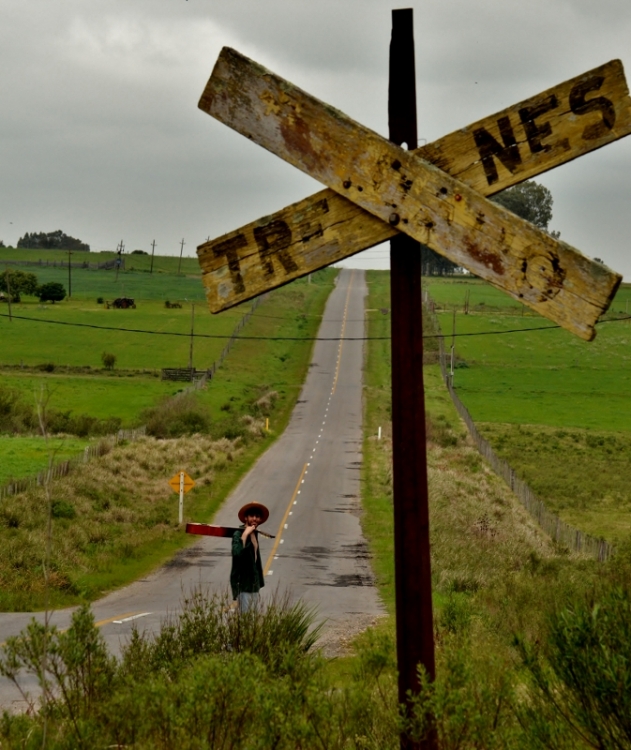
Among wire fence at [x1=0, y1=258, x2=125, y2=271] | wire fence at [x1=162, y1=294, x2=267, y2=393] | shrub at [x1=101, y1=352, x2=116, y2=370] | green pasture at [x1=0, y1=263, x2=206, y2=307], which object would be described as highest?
wire fence at [x1=0, y1=258, x2=125, y2=271]

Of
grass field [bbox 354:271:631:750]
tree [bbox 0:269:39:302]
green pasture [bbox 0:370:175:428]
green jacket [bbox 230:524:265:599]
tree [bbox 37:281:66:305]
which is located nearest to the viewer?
grass field [bbox 354:271:631:750]

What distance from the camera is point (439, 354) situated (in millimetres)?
98375

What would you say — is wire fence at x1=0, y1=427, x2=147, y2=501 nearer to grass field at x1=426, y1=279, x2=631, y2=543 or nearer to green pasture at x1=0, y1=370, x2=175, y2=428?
green pasture at x1=0, y1=370, x2=175, y2=428

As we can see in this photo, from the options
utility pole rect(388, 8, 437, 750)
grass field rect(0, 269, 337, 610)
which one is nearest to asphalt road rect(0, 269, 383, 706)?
grass field rect(0, 269, 337, 610)

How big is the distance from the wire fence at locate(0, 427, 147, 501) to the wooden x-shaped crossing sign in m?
17.2

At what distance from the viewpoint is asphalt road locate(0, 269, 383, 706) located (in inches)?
754

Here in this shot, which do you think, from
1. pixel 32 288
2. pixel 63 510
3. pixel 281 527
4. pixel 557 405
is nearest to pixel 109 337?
pixel 32 288

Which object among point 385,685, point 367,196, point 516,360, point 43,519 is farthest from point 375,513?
point 516,360

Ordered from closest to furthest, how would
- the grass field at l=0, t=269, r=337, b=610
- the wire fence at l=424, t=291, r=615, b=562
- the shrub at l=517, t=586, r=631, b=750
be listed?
1. the shrub at l=517, t=586, r=631, b=750
2. the grass field at l=0, t=269, r=337, b=610
3. the wire fence at l=424, t=291, r=615, b=562

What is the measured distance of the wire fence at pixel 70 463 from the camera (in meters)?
32.1

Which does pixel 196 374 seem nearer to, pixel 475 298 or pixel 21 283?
pixel 21 283

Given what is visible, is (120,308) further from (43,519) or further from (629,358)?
(43,519)

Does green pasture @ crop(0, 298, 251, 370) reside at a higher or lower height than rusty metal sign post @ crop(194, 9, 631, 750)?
higher

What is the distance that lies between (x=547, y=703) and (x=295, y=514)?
31.7 meters
